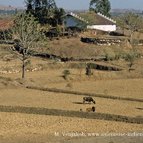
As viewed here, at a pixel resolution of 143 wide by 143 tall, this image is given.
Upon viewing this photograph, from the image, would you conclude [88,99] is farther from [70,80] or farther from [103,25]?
[103,25]

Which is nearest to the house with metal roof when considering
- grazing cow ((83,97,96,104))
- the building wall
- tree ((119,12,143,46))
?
the building wall

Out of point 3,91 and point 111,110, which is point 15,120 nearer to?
point 111,110

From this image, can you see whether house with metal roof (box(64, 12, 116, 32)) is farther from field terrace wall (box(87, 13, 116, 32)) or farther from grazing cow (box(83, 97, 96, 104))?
grazing cow (box(83, 97, 96, 104))

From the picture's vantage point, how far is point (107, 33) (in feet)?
266

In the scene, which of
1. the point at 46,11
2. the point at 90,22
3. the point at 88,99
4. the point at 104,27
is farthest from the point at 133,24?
the point at 88,99

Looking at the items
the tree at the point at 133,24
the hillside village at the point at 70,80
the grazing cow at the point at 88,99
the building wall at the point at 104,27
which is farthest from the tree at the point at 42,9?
the grazing cow at the point at 88,99

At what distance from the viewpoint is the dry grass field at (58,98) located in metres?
28.2

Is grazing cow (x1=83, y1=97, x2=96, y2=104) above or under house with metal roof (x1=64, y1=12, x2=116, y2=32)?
under

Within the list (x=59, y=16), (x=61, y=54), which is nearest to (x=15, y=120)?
(x=61, y=54)

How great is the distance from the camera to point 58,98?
128 ft

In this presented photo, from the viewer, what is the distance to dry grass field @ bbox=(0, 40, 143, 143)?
1109 inches

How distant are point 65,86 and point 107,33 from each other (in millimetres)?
37645

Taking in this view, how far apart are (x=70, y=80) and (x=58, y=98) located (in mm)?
9180

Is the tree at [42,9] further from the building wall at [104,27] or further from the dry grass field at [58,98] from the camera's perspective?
the dry grass field at [58,98]
